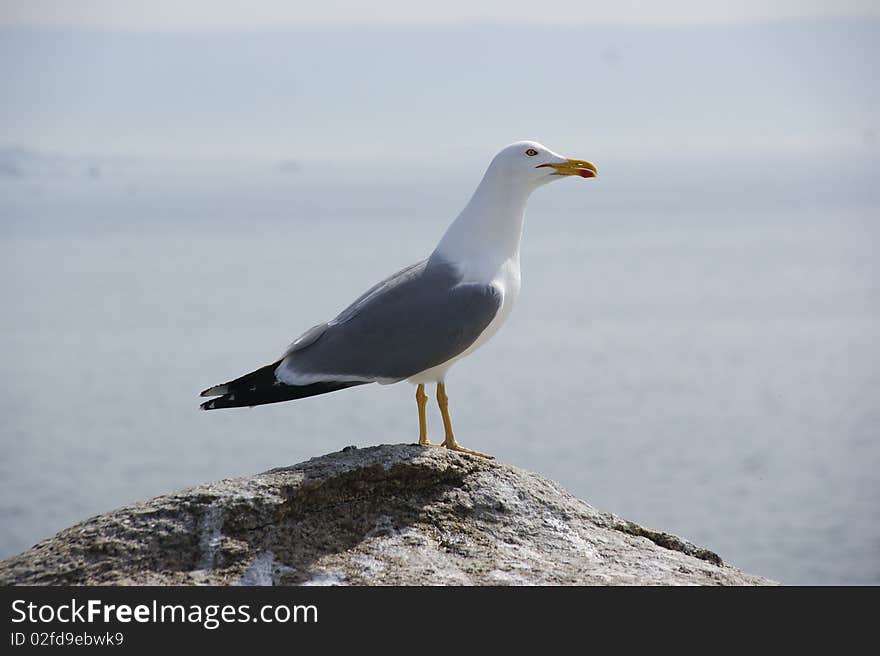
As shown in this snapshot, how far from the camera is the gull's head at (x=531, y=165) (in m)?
7.88

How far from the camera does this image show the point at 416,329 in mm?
7355

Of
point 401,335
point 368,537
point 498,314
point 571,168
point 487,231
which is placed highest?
point 571,168

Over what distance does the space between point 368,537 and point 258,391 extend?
4.97 ft

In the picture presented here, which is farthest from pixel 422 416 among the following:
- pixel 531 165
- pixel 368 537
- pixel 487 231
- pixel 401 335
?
pixel 531 165

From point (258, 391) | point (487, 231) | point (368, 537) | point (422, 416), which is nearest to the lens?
point (368, 537)

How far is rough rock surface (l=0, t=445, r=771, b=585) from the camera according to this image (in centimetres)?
575

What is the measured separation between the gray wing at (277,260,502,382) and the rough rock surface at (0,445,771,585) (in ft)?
2.36

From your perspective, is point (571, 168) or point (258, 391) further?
point (571, 168)

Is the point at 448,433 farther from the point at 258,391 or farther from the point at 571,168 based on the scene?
the point at 571,168

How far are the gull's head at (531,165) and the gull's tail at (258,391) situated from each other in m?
1.63

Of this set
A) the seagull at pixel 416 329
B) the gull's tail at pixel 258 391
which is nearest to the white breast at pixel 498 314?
the seagull at pixel 416 329

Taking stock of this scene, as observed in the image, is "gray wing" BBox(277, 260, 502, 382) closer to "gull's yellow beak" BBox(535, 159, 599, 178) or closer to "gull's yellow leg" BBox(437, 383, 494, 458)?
"gull's yellow leg" BBox(437, 383, 494, 458)
